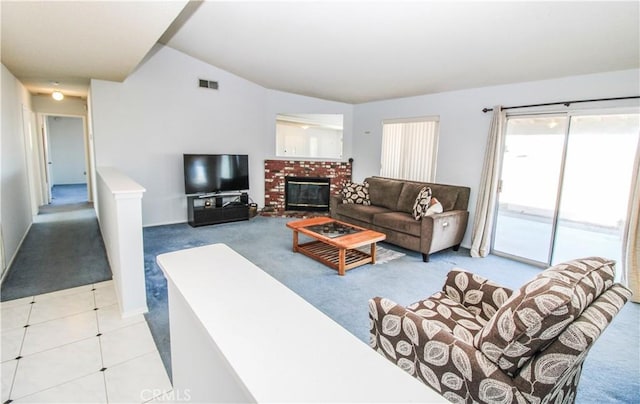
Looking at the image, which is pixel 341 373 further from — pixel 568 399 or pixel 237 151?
pixel 237 151

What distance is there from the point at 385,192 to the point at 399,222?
1099mm

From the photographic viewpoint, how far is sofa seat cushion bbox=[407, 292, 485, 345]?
6.11 feet

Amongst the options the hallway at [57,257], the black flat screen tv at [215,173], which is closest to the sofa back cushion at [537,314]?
the hallway at [57,257]

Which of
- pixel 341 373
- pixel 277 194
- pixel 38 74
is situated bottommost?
pixel 277 194

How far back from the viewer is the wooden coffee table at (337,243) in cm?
376

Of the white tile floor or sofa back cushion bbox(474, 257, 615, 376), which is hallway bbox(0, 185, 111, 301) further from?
sofa back cushion bbox(474, 257, 615, 376)

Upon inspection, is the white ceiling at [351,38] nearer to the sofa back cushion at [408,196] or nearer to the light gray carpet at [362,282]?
the sofa back cushion at [408,196]

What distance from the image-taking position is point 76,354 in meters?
2.26

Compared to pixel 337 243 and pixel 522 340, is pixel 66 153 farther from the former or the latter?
pixel 522 340

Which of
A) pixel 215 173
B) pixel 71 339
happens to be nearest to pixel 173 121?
pixel 215 173

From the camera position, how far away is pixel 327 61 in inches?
188

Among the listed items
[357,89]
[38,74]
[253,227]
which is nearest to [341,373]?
[253,227]

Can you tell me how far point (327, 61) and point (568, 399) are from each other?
14.9 ft

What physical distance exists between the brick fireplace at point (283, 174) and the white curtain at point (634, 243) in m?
4.69
